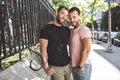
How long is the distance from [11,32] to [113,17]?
7630 cm

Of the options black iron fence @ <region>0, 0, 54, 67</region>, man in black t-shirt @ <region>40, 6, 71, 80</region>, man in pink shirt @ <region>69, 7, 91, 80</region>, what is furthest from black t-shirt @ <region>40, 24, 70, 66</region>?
black iron fence @ <region>0, 0, 54, 67</region>

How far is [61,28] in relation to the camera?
4.74 metres

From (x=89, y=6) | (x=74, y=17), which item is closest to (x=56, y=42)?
(x=74, y=17)

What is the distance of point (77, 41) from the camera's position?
4.72m

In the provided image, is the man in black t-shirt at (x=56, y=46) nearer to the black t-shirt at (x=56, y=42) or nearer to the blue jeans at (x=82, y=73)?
the black t-shirt at (x=56, y=42)

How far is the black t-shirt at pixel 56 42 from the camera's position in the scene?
15.3ft

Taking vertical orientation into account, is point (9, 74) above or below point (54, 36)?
below

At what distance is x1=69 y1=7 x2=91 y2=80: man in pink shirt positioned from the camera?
184 inches

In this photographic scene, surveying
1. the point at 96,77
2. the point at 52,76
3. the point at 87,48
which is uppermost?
the point at 87,48

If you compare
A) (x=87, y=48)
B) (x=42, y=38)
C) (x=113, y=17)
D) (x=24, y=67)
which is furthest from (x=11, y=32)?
(x=113, y=17)

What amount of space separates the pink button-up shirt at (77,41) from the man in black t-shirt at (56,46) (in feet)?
0.29

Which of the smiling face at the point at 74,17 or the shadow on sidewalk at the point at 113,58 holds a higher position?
the smiling face at the point at 74,17

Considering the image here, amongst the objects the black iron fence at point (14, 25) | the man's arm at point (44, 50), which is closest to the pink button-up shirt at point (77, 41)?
the man's arm at point (44, 50)

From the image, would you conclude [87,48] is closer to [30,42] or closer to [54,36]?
[54,36]
